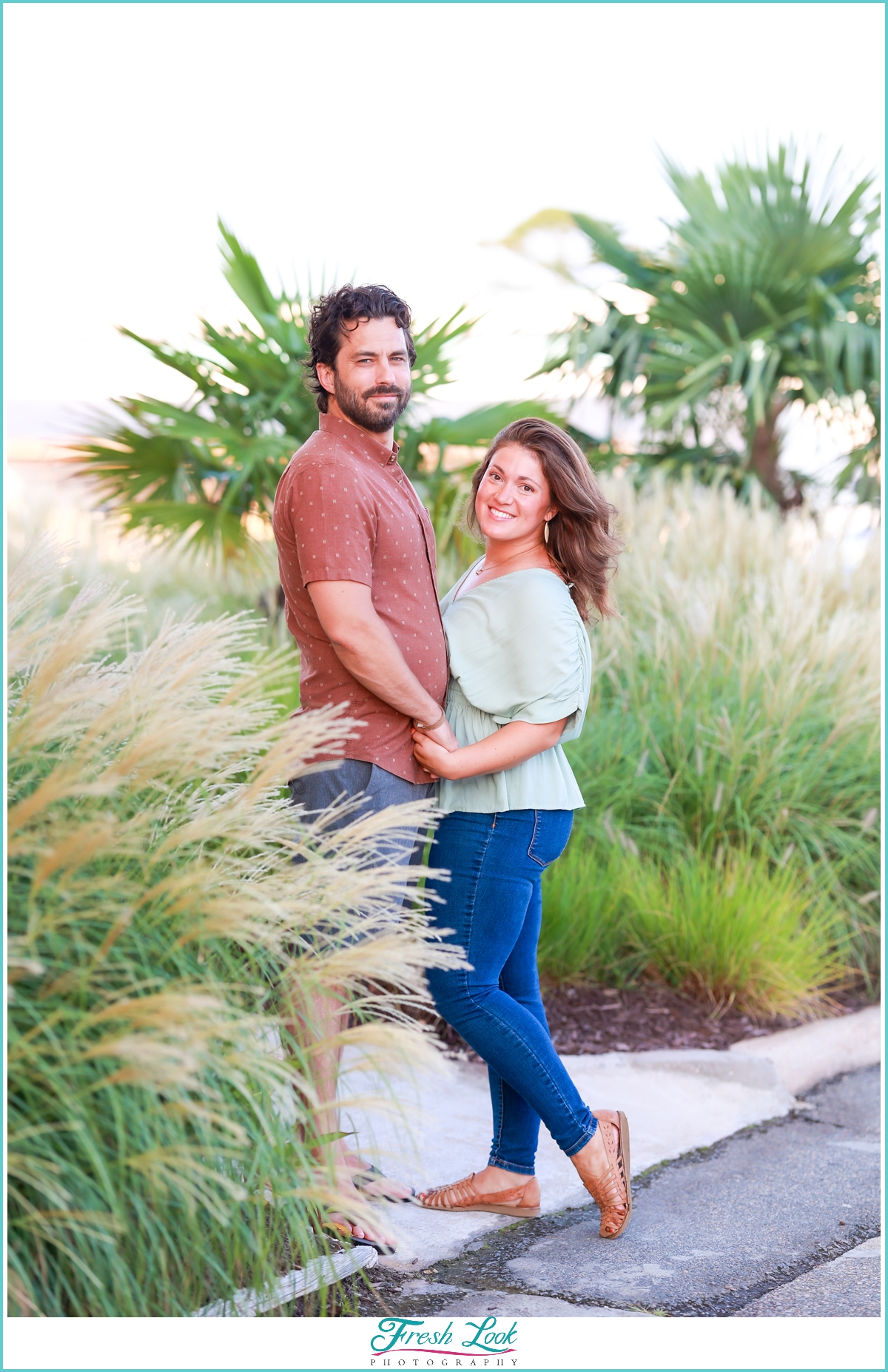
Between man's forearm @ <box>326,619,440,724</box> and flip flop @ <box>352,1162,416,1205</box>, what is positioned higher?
man's forearm @ <box>326,619,440,724</box>

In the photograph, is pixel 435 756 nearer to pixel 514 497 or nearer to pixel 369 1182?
pixel 514 497

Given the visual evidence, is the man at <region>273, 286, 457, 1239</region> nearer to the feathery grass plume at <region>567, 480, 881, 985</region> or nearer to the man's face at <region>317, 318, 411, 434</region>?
the man's face at <region>317, 318, 411, 434</region>

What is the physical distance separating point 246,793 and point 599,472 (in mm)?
8007

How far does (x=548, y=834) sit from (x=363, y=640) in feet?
2.30

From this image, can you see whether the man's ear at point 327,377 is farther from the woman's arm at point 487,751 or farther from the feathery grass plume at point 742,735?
the feathery grass plume at point 742,735

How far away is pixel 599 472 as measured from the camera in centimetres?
979

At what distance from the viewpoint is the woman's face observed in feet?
9.77

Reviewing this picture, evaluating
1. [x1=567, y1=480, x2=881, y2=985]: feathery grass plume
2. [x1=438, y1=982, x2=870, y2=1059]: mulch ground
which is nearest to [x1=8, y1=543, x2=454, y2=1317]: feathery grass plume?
[x1=438, y1=982, x2=870, y2=1059]: mulch ground

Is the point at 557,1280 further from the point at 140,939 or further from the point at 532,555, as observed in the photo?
the point at 532,555

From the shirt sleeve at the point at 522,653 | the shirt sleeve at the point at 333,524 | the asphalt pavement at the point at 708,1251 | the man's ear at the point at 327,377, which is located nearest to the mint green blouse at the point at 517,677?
the shirt sleeve at the point at 522,653

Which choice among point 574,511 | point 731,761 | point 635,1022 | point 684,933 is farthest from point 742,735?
point 574,511

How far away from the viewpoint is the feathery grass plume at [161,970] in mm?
1883

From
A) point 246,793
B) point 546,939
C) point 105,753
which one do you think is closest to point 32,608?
point 105,753

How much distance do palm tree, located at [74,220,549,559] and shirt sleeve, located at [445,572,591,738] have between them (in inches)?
120
